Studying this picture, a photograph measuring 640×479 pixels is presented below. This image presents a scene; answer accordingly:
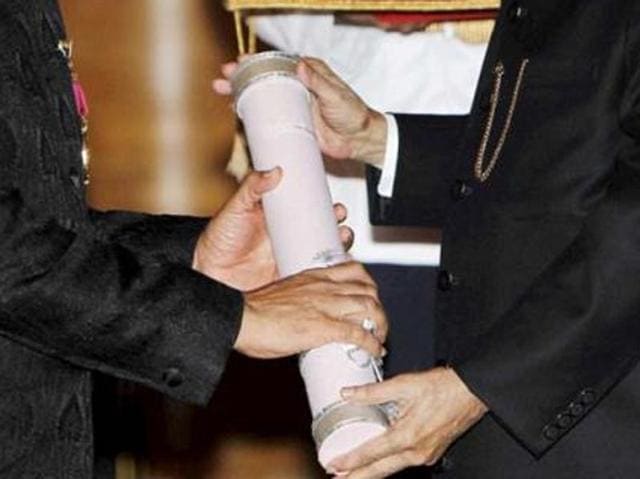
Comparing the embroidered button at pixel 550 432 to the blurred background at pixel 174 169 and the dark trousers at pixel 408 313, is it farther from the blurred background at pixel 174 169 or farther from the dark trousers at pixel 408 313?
the blurred background at pixel 174 169

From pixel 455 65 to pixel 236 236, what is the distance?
501mm

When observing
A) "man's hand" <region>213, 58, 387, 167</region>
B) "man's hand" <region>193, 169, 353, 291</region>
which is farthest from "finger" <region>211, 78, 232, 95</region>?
"man's hand" <region>193, 169, 353, 291</region>

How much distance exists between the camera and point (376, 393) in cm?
192

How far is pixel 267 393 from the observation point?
11.3ft

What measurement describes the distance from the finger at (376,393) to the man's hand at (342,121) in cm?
37

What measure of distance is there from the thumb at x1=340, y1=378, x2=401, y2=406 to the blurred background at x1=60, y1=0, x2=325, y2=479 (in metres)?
1.32

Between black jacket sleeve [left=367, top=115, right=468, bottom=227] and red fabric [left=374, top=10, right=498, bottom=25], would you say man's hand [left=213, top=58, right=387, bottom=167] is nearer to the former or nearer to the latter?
black jacket sleeve [left=367, top=115, right=468, bottom=227]

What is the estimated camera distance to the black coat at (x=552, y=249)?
1.94m

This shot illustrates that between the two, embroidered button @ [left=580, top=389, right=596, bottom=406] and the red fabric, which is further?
the red fabric

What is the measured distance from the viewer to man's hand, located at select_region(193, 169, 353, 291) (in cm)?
209

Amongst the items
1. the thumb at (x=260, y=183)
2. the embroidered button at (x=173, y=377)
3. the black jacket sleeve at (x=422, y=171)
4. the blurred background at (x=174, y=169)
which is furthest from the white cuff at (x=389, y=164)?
the blurred background at (x=174, y=169)

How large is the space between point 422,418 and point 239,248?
270 millimetres

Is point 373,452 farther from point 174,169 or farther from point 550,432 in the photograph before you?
point 174,169

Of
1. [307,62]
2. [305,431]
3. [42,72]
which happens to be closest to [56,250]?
[42,72]
